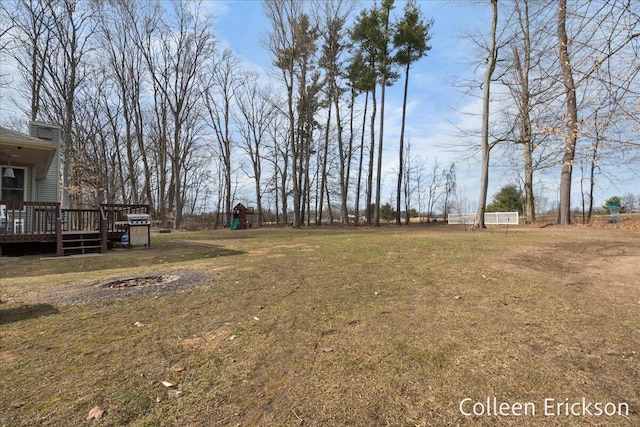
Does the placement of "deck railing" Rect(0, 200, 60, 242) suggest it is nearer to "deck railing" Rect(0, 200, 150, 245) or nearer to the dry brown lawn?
"deck railing" Rect(0, 200, 150, 245)

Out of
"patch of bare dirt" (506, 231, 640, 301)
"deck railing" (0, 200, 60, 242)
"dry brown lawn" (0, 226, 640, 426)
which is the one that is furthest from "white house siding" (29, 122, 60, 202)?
"patch of bare dirt" (506, 231, 640, 301)

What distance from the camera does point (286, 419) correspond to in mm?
1746

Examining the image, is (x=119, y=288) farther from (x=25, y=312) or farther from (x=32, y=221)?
(x=32, y=221)

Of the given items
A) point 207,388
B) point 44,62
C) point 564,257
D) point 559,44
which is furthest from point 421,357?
point 44,62

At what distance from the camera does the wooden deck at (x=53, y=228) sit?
328 inches

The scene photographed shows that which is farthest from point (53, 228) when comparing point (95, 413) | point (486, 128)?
point (486, 128)

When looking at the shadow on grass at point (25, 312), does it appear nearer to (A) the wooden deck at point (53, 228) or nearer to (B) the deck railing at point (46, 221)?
(A) the wooden deck at point (53, 228)

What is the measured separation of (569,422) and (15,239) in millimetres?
11307

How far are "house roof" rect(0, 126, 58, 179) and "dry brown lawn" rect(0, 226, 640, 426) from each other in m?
6.60

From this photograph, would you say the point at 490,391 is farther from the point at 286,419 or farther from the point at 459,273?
the point at 459,273

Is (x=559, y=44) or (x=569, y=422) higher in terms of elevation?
(x=559, y=44)

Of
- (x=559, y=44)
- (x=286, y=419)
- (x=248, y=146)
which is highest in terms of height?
(x=248, y=146)

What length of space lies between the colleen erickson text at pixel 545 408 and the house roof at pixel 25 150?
12.3 metres

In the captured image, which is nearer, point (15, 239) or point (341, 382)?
point (341, 382)
